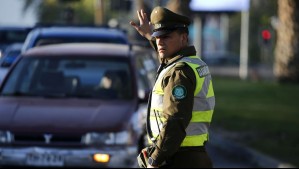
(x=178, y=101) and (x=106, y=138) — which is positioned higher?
(x=178, y=101)

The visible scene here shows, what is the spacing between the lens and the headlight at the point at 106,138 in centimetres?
894

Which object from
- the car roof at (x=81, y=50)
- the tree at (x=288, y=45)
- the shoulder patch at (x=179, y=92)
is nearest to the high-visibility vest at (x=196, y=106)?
the shoulder patch at (x=179, y=92)

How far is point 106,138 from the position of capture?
898 centimetres

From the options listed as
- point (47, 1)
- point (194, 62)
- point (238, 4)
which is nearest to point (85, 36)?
point (194, 62)

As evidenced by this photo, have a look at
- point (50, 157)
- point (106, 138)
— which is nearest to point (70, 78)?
point (106, 138)

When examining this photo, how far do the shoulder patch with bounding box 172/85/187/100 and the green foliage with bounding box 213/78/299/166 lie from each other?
6444mm

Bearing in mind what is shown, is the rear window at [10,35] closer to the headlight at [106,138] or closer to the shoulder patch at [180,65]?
the headlight at [106,138]

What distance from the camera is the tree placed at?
1104 inches

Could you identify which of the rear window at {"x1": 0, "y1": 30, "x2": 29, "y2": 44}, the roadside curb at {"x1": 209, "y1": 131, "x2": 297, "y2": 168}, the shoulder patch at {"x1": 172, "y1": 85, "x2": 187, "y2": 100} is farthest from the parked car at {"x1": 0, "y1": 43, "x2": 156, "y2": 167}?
the rear window at {"x1": 0, "y1": 30, "x2": 29, "y2": 44}

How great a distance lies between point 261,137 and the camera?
14102 millimetres

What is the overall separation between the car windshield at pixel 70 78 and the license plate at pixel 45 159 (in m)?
1.30

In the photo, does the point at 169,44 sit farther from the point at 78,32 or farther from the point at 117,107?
the point at 78,32

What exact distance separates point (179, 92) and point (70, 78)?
→ 5.42m

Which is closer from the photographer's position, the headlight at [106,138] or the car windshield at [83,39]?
the headlight at [106,138]
